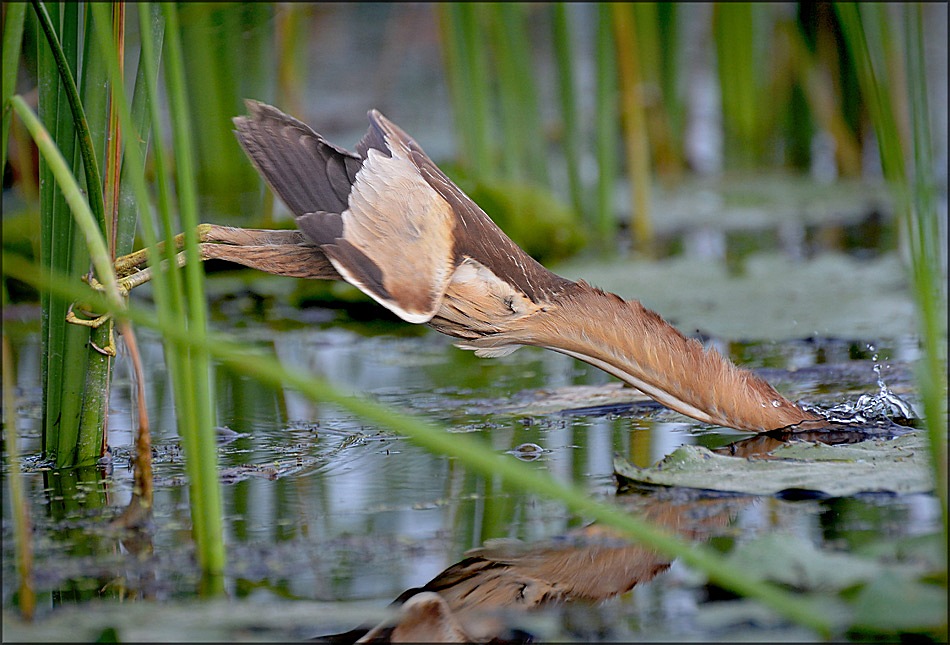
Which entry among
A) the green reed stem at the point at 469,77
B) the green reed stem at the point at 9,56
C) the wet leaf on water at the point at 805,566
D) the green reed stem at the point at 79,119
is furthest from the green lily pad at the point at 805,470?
the green reed stem at the point at 469,77

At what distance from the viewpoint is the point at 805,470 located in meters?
2.04

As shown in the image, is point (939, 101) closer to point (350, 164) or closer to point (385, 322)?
point (385, 322)

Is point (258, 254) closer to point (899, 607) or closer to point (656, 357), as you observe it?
point (656, 357)

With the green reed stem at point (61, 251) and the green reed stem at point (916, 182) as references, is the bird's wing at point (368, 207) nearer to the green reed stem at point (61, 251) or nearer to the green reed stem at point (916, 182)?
the green reed stem at point (61, 251)

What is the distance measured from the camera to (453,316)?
7.98 feet

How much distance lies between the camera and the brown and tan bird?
2355 mm

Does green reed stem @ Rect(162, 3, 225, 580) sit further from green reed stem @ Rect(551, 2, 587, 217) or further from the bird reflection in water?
green reed stem @ Rect(551, 2, 587, 217)

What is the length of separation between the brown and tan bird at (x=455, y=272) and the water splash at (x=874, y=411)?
0.35 feet

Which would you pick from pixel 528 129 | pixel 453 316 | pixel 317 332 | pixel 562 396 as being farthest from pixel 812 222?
pixel 453 316

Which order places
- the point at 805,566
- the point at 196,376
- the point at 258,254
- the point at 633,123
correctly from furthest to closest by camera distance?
1. the point at 633,123
2. the point at 258,254
3. the point at 196,376
4. the point at 805,566

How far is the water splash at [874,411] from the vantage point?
2.50 metres

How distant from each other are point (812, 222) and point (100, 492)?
4512mm

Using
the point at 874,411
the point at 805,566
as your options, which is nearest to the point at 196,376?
the point at 805,566

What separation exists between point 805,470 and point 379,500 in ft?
2.47
